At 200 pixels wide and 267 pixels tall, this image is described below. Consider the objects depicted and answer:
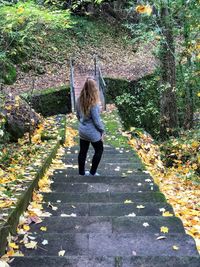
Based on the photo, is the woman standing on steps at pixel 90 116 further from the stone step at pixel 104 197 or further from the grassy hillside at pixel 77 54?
the grassy hillside at pixel 77 54

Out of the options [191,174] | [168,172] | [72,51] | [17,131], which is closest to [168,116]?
[168,172]

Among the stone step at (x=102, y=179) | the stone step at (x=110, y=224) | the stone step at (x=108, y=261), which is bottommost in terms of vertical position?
the stone step at (x=102, y=179)

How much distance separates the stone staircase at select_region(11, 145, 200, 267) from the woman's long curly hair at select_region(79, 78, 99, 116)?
123 cm

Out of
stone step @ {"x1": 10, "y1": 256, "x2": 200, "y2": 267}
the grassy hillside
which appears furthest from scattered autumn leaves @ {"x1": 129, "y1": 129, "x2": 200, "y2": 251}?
the grassy hillside

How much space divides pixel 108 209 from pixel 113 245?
44.3 inches

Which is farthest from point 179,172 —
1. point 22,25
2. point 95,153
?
point 22,25

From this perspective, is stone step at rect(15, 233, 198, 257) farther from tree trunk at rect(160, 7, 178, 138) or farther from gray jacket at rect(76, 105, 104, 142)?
tree trunk at rect(160, 7, 178, 138)

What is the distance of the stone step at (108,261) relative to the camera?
2.97 m

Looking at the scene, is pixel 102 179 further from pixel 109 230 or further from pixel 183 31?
pixel 183 31

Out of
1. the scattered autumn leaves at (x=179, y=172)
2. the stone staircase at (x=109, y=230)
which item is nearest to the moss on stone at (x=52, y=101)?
the scattered autumn leaves at (x=179, y=172)

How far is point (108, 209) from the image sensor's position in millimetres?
4598

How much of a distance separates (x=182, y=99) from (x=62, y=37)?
8880 mm

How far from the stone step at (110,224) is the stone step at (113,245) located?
0.49ft

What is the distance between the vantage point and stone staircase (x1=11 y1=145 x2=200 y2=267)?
9.96 ft
